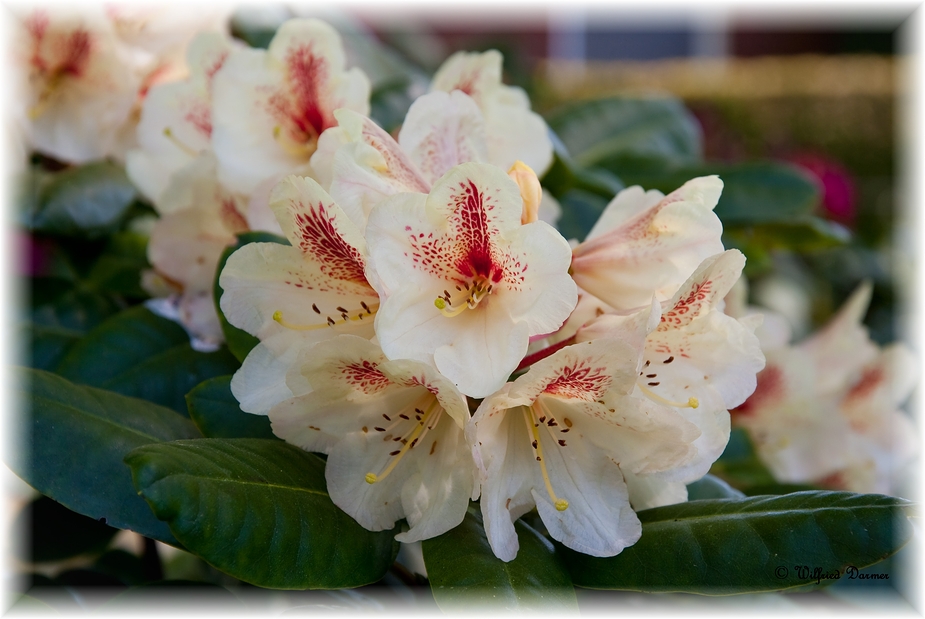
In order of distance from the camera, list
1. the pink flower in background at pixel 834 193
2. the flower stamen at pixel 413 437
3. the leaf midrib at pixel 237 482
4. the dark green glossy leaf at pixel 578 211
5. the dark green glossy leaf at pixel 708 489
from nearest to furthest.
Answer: the leaf midrib at pixel 237 482 < the flower stamen at pixel 413 437 < the dark green glossy leaf at pixel 708 489 < the dark green glossy leaf at pixel 578 211 < the pink flower in background at pixel 834 193

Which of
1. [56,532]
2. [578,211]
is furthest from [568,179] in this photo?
[56,532]

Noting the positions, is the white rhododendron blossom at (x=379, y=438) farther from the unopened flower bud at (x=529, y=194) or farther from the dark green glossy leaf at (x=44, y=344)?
the dark green glossy leaf at (x=44, y=344)

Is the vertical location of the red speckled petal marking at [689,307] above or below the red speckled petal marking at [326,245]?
below

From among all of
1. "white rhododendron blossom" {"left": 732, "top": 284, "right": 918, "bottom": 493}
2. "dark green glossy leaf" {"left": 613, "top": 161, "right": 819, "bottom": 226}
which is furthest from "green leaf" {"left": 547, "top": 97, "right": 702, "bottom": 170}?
"white rhododendron blossom" {"left": 732, "top": 284, "right": 918, "bottom": 493}

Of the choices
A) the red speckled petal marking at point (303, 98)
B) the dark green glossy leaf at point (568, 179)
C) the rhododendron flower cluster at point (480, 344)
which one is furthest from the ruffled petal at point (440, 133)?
the dark green glossy leaf at point (568, 179)

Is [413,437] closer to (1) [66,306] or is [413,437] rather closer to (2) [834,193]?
(1) [66,306]

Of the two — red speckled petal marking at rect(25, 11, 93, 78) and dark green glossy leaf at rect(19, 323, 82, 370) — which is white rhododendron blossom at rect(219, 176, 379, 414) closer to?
dark green glossy leaf at rect(19, 323, 82, 370)

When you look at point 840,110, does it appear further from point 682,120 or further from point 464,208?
point 464,208
